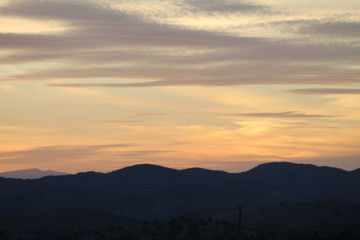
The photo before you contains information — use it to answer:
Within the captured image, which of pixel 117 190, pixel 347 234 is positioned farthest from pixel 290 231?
pixel 117 190

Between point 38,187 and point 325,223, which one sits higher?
point 38,187

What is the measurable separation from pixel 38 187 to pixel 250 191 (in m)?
58.8

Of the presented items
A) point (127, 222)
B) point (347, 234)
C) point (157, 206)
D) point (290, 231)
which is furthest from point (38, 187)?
point (347, 234)

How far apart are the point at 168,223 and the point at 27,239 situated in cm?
1661

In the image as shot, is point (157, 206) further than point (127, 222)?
Yes

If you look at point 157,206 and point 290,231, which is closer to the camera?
point 290,231

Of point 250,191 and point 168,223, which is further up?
point 250,191

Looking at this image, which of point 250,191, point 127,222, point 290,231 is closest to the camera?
point 290,231

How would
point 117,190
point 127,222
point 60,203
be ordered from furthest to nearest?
point 117,190 → point 60,203 → point 127,222

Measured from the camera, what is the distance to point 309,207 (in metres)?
117

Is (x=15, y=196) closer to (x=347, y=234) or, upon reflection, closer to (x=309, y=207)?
(x=309, y=207)

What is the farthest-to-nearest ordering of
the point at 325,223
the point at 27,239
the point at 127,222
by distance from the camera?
the point at 127,222
the point at 325,223
the point at 27,239

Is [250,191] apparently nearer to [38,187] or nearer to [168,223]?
[38,187]

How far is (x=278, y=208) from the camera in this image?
11550cm
